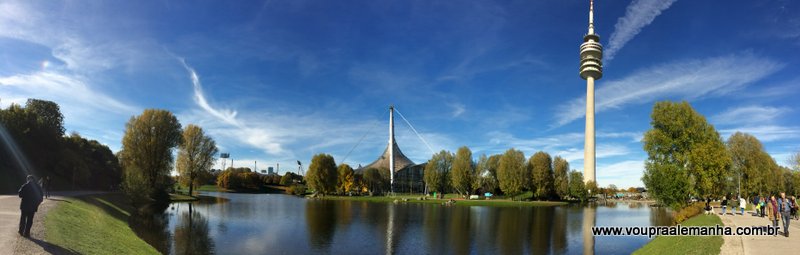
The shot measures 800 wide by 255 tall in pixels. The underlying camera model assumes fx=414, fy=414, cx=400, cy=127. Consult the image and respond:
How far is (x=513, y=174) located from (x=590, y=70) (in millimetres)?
52552

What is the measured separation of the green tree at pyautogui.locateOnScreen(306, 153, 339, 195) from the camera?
96250mm

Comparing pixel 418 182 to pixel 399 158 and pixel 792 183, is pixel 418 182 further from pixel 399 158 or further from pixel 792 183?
pixel 792 183

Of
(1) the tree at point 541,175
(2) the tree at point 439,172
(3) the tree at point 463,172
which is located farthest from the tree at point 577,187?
(2) the tree at point 439,172

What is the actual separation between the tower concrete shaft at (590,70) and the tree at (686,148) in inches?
2476

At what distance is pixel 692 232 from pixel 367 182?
99110 mm

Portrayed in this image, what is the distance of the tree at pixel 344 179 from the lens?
105 m

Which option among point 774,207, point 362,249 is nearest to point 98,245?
point 362,249

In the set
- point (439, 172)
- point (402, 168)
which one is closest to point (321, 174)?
point (439, 172)

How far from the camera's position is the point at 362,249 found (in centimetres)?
2320

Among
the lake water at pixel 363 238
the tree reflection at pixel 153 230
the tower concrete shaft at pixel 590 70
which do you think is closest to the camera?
the tree reflection at pixel 153 230

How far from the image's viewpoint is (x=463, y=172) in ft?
291

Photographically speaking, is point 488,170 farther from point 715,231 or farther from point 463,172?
point 715,231

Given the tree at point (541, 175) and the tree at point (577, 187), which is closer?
the tree at point (541, 175)

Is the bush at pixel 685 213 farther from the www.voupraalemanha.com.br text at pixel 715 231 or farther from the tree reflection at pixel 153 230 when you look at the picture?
the tree reflection at pixel 153 230
